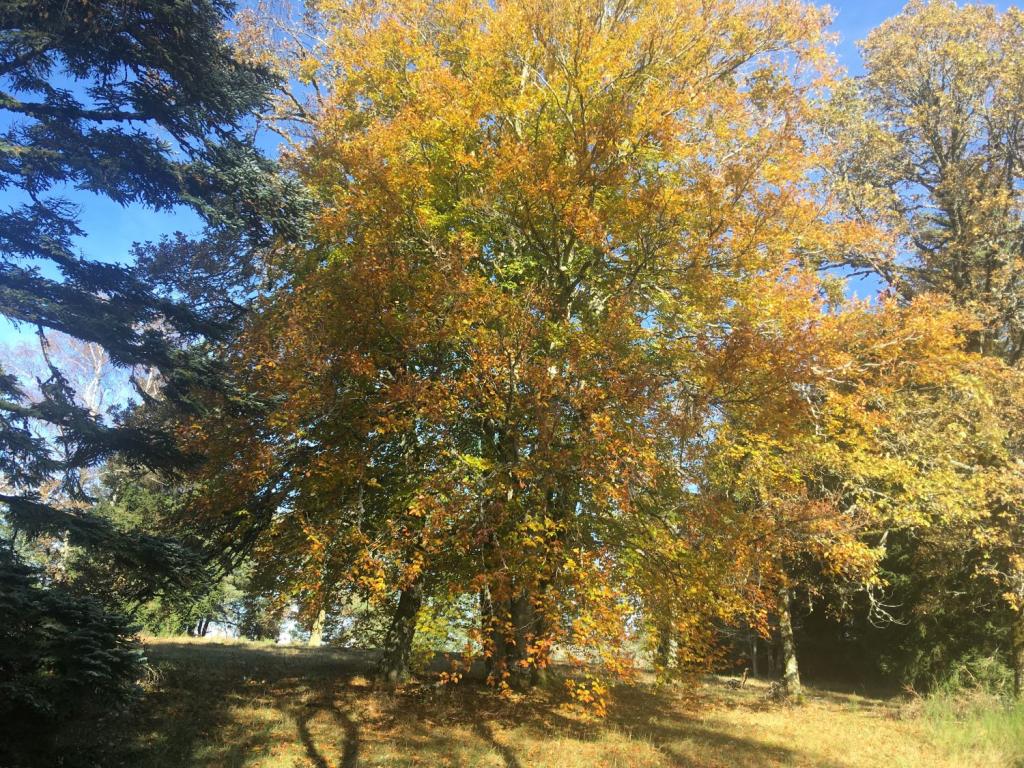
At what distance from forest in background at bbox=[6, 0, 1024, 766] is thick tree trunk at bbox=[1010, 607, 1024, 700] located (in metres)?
0.09

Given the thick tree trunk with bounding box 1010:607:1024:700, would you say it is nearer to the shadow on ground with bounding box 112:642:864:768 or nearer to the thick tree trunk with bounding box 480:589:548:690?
the shadow on ground with bounding box 112:642:864:768

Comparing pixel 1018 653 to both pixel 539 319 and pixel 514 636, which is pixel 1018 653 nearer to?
pixel 514 636

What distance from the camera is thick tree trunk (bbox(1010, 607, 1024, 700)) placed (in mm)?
14484

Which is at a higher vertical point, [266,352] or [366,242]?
[366,242]

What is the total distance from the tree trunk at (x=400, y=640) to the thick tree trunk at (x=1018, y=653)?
13.8m

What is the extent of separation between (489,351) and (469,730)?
6.45 metres

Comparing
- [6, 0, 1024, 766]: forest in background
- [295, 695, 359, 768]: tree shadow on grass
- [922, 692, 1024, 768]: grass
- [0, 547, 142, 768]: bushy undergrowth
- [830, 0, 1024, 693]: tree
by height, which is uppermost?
[830, 0, 1024, 693]: tree

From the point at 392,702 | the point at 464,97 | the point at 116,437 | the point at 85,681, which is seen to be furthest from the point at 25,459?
the point at 464,97

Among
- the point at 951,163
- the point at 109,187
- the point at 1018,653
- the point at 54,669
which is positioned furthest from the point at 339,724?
the point at 951,163

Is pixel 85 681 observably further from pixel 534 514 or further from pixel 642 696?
pixel 642 696

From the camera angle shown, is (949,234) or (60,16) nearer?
(60,16)

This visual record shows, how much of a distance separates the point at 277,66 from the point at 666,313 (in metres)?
13.0

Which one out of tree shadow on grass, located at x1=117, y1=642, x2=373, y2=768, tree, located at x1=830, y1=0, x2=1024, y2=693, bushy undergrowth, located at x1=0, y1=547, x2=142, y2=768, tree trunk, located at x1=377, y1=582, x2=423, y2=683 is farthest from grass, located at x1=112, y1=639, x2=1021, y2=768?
tree, located at x1=830, y1=0, x2=1024, y2=693

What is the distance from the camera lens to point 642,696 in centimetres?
1555
